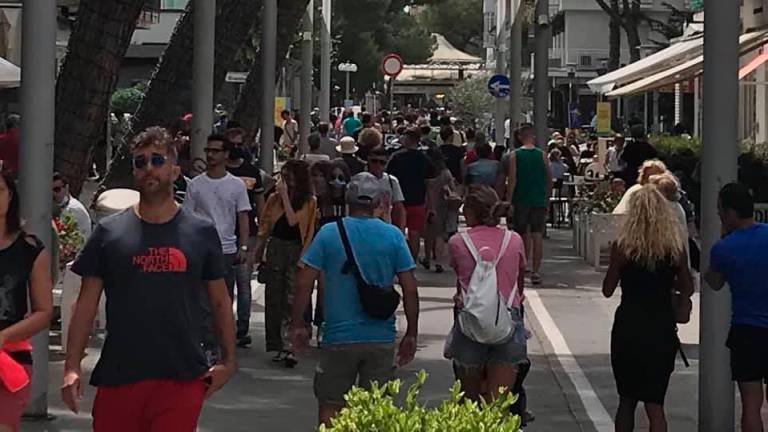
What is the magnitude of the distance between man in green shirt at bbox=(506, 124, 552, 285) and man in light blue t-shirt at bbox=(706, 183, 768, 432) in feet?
33.0

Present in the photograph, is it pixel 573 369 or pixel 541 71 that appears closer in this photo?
pixel 573 369

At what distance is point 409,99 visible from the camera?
9112 cm

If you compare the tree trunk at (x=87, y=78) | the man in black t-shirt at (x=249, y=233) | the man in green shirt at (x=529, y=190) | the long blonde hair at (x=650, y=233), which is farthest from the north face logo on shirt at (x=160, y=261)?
the man in green shirt at (x=529, y=190)

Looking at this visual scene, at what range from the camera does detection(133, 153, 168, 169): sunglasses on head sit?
21.3ft

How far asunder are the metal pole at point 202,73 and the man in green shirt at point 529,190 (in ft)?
13.1

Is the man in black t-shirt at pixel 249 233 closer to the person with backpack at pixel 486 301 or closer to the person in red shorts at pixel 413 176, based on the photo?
the person in red shorts at pixel 413 176

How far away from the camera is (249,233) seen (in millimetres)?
13797

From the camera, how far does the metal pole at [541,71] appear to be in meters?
27.4

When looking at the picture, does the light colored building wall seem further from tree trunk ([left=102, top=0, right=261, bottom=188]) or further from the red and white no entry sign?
tree trunk ([left=102, top=0, right=261, bottom=188])

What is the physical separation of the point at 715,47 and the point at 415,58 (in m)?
72.1

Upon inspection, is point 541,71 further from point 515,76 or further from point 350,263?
point 350,263

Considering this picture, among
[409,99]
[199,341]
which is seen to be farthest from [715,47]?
[409,99]

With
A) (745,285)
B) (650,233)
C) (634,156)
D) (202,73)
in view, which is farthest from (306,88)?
(745,285)

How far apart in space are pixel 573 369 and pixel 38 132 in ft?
17.0
